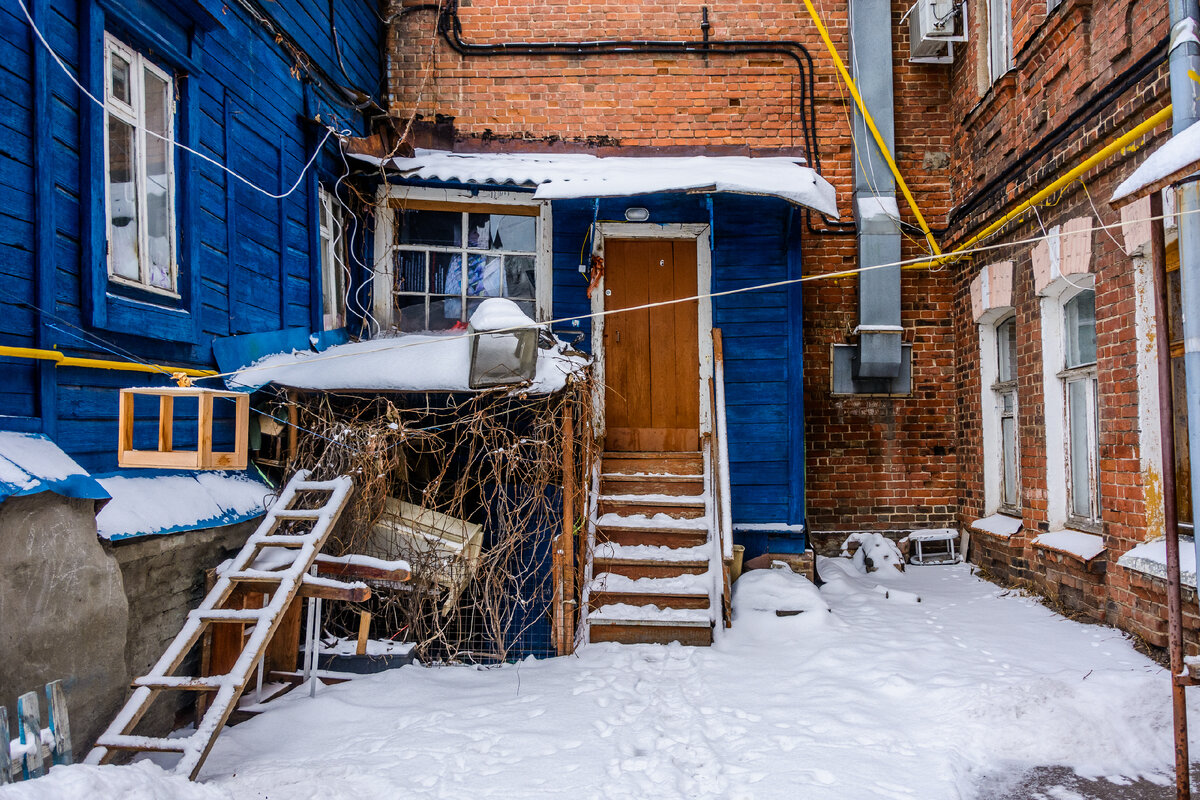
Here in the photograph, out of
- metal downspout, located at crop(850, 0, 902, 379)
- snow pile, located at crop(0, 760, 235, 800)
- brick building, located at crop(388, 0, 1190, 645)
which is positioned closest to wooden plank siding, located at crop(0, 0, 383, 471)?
snow pile, located at crop(0, 760, 235, 800)

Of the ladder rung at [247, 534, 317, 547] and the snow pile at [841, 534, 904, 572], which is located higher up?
the ladder rung at [247, 534, 317, 547]

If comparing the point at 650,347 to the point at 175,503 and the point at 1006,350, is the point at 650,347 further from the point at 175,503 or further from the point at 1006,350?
the point at 175,503

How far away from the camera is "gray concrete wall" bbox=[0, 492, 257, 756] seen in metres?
2.82

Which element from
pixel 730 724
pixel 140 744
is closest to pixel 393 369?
pixel 140 744

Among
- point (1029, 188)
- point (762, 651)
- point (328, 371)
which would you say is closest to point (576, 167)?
point (328, 371)

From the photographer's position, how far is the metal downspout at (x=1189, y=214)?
3355 millimetres

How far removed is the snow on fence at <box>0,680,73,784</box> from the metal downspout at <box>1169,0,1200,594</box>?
15.9 ft

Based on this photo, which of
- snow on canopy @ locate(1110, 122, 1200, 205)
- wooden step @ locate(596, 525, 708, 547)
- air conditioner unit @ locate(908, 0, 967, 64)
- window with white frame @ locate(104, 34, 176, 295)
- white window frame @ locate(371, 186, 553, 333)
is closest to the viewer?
snow on canopy @ locate(1110, 122, 1200, 205)

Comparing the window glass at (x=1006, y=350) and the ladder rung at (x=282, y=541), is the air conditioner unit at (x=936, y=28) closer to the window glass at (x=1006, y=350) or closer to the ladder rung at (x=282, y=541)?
the window glass at (x=1006, y=350)

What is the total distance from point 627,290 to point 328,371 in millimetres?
2907

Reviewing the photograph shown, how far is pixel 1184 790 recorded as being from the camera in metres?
2.77

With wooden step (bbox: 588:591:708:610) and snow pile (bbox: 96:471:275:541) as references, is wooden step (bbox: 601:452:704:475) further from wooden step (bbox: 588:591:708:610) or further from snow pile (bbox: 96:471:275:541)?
snow pile (bbox: 96:471:275:541)

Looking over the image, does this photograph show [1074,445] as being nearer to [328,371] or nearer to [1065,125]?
[1065,125]

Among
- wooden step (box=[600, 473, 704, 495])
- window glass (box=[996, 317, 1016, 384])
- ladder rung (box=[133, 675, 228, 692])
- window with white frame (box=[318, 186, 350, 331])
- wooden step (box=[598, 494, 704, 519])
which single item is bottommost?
ladder rung (box=[133, 675, 228, 692])
